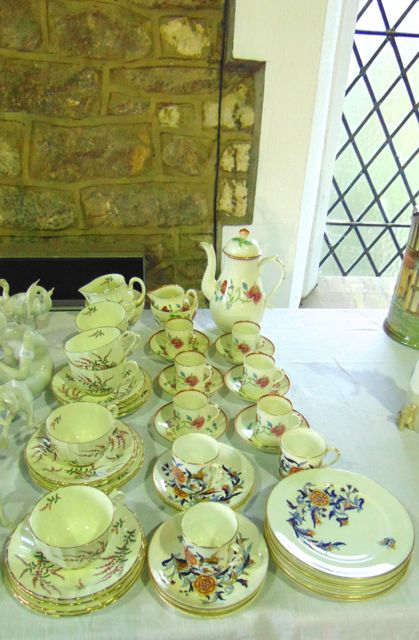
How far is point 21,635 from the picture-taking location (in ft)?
2.06

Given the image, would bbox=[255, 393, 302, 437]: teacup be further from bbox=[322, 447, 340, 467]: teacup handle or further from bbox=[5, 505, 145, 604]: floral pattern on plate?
bbox=[5, 505, 145, 604]: floral pattern on plate

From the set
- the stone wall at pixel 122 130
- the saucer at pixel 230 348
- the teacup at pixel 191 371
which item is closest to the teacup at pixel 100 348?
the teacup at pixel 191 371

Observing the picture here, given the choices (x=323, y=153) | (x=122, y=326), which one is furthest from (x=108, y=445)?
(x=323, y=153)

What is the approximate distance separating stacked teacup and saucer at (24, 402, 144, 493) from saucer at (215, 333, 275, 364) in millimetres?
309

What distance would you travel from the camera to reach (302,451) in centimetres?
86

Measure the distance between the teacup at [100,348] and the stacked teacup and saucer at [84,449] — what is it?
8 cm

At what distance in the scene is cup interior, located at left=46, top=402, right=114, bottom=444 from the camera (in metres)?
0.88

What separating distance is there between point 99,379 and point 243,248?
0.42m

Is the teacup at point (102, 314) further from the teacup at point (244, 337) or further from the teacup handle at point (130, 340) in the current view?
the teacup at point (244, 337)

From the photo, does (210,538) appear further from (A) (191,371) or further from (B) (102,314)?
(B) (102,314)

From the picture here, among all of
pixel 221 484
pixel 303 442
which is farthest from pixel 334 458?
pixel 221 484

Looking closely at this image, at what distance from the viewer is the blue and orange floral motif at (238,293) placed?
115 cm

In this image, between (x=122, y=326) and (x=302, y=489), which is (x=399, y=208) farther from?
(x=302, y=489)

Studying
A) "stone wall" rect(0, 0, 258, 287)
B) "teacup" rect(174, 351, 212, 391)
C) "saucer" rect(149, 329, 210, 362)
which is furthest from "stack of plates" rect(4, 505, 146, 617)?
"stone wall" rect(0, 0, 258, 287)
